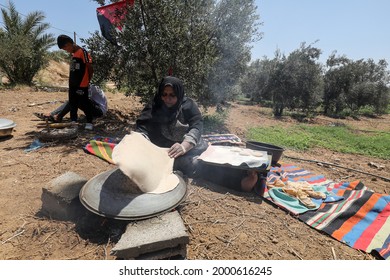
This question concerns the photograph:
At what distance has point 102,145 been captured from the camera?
14.5ft

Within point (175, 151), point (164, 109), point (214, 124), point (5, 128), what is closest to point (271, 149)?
point (164, 109)

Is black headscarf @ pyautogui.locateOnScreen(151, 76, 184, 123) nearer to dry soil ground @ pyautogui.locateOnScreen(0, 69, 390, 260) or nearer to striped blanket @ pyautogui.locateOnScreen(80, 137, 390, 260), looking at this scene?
dry soil ground @ pyautogui.locateOnScreen(0, 69, 390, 260)

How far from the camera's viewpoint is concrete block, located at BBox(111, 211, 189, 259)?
Answer: 70.6 inches

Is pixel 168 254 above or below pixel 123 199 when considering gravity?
below

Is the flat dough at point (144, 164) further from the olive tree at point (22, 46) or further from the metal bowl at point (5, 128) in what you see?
the olive tree at point (22, 46)

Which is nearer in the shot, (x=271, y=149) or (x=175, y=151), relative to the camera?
(x=175, y=151)

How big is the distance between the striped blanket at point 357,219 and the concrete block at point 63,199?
2368mm

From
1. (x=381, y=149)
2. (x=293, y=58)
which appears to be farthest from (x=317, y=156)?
(x=293, y=58)

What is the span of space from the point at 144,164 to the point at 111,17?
4980mm

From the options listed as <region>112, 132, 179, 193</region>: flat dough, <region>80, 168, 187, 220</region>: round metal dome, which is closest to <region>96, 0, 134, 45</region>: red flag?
<region>112, 132, 179, 193</region>: flat dough

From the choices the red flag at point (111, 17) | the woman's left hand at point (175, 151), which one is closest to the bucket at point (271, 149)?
the woman's left hand at point (175, 151)

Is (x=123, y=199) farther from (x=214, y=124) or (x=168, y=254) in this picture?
(x=214, y=124)

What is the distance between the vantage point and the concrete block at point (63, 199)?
2.31 metres

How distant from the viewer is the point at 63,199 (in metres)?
2.28
